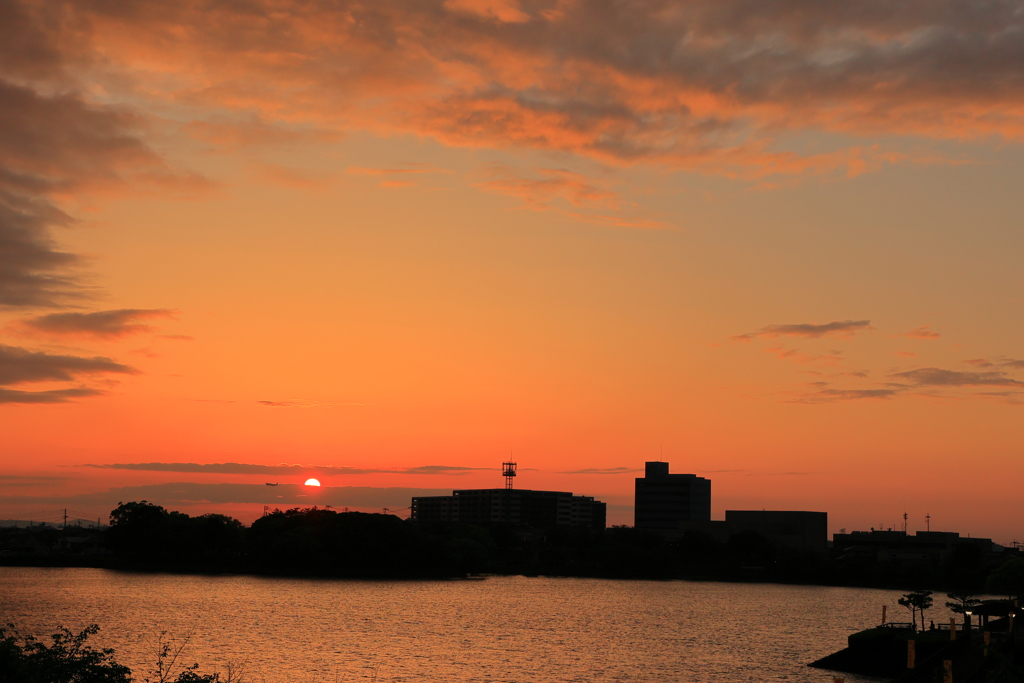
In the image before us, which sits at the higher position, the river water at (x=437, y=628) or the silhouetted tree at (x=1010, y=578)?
the silhouetted tree at (x=1010, y=578)

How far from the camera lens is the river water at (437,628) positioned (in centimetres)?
8031

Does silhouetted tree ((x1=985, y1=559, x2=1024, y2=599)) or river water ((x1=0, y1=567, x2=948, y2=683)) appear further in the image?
river water ((x1=0, y1=567, x2=948, y2=683))

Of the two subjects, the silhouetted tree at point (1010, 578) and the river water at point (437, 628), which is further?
the river water at point (437, 628)

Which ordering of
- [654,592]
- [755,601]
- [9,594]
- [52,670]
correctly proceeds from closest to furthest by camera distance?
[52,670], [9,594], [755,601], [654,592]

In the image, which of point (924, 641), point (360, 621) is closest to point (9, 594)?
point (360, 621)

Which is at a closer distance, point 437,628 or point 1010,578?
point 1010,578

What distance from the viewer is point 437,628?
109562mm

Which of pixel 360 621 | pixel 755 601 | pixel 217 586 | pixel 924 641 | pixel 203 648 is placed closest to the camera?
pixel 924 641

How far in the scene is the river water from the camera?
80.3 m

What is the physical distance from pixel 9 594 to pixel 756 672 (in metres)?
117

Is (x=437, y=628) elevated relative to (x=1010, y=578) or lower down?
lower down

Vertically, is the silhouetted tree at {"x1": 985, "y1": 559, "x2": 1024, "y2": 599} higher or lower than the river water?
higher

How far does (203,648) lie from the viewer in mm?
86750

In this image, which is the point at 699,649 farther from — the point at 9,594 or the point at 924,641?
the point at 9,594
